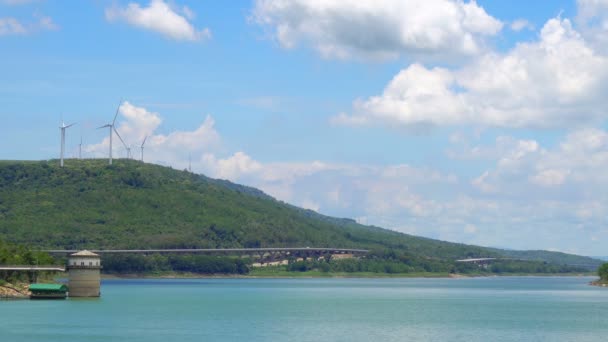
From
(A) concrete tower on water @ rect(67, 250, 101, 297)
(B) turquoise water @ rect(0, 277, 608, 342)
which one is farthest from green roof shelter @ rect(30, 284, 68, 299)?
(B) turquoise water @ rect(0, 277, 608, 342)

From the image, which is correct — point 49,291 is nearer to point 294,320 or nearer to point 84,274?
point 84,274

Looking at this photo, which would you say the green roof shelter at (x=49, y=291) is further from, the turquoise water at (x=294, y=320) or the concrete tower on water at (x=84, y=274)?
the turquoise water at (x=294, y=320)

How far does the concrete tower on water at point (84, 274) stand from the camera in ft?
472

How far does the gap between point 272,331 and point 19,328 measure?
27.4m

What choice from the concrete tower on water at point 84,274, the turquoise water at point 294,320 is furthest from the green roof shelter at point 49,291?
the turquoise water at point 294,320

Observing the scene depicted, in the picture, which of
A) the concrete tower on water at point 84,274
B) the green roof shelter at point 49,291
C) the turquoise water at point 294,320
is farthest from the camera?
the green roof shelter at point 49,291

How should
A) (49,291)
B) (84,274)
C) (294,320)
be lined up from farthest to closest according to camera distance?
(49,291) → (84,274) → (294,320)

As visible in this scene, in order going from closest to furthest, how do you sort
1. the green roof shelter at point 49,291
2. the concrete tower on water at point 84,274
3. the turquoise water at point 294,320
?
the turquoise water at point 294,320 < the concrete tower on water at point 84,274 < the green roof shelter at point 49,291

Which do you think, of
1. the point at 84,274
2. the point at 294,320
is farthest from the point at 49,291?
the point at 294,320

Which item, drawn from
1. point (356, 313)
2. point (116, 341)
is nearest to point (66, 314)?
point (116, 341)

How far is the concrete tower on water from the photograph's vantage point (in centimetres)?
14388

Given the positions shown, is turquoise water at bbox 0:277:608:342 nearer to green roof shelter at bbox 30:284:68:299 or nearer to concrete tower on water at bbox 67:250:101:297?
concrete tower on water at bbox 67:250:101:297

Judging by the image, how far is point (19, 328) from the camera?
106375mm

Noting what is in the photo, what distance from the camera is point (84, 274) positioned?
147875 mm
